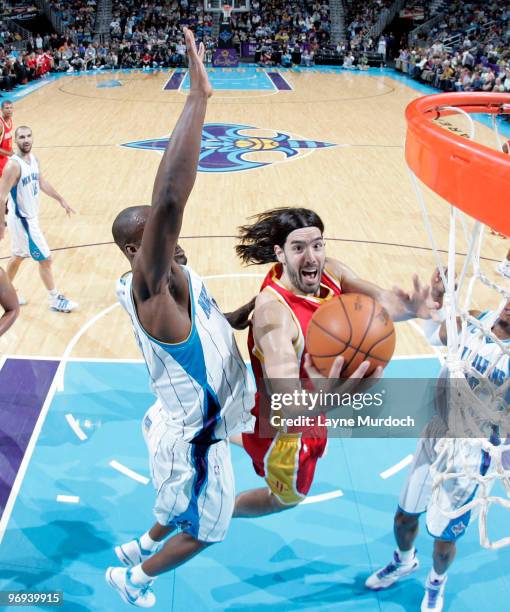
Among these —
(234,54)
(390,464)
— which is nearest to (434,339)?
(390,464)

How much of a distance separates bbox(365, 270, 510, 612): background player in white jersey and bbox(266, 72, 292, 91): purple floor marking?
1779 centimetres

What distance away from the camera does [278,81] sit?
→ 68.7 ft

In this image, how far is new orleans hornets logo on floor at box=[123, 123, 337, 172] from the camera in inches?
424

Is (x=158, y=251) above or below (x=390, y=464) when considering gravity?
above

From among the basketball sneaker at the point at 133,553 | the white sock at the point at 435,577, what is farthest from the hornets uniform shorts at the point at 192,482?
the white sock at the point at 435,577

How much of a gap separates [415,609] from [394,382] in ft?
7.17

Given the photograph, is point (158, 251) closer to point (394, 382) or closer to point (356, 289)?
point (356, 289)

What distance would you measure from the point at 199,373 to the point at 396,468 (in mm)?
2091

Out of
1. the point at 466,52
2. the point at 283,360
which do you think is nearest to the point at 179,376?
the point at 283,360

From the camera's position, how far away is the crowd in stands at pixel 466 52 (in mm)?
16781

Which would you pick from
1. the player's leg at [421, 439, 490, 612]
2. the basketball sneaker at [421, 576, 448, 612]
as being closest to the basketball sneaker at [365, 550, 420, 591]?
the basketball sneaker at [421, 576, 448, 612]

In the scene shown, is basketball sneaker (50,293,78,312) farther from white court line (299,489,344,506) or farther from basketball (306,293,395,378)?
basketball (306,293,395,378)

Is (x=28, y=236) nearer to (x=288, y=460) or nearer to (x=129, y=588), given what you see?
(x=129, y=588)

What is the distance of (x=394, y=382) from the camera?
16.4 feet
